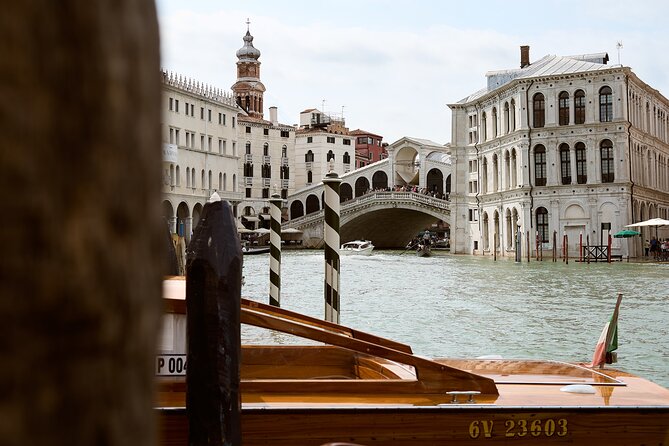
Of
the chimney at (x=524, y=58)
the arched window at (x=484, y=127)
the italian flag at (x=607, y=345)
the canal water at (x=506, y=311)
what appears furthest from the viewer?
the chimney at (x=524, y=58)

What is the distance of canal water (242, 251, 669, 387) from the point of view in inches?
334

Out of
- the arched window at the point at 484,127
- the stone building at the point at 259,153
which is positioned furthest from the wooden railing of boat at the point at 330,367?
the stone building at the point at 259,153

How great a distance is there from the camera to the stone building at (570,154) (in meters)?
32.1

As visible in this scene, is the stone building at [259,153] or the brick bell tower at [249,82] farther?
the brick bell tower at [249,82]

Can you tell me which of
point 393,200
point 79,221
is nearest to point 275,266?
point 79,221

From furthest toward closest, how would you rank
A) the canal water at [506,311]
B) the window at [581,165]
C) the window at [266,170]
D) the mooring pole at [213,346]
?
the window at [266,170] < the window at [581,165] < the canal water at [506,311] < the mooring pole at [213,346]

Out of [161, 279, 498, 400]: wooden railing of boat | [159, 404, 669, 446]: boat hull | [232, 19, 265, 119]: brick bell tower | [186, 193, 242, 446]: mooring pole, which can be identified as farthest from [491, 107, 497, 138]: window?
[186, 193, 242, 446]: mooring pole

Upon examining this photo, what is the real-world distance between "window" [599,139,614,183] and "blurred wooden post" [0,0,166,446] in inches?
1313

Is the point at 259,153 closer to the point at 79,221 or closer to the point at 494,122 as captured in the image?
the point at 494,122

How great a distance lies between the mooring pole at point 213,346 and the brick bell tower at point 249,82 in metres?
55.9

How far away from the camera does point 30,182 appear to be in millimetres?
487

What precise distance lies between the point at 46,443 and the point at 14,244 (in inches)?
4.4

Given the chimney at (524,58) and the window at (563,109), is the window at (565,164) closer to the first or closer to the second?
the window at (563,109)

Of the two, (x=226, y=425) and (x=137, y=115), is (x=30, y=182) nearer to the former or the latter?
(x=137, y=115)
